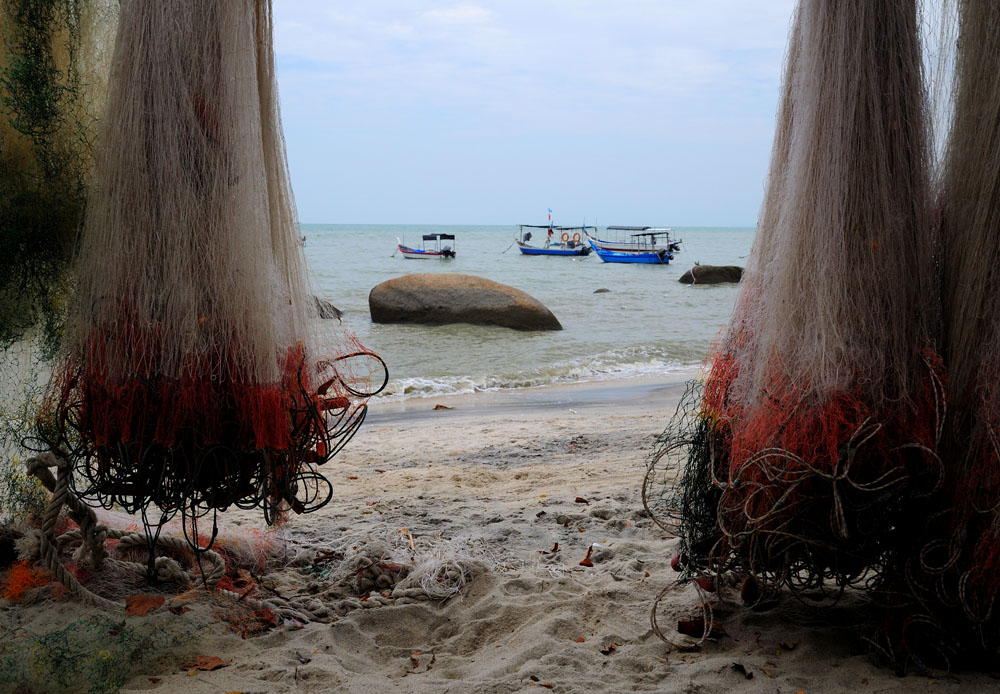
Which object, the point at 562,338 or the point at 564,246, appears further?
the point at 564,246

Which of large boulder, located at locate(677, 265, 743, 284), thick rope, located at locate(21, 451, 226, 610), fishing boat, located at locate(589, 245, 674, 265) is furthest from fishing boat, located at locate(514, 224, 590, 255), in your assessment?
thick rope, located at locate(21, 451, 226, 610)

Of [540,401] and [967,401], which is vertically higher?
[967,401]

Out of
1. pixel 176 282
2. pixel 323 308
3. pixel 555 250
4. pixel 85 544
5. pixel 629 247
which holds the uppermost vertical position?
pixel 629 247

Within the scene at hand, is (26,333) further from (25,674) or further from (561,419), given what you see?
(561,419)

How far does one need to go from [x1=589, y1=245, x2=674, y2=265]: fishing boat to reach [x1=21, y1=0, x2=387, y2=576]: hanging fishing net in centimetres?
4035

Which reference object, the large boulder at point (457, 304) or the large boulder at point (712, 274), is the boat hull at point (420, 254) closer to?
the large boulder at point (712, 274)

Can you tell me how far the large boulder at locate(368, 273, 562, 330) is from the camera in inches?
663

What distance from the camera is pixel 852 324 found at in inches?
108

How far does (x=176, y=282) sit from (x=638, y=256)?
136 ft

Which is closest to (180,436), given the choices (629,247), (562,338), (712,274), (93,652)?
(93,652)

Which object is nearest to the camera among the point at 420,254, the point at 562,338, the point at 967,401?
the point at 967,401

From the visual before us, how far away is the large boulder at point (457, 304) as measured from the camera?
55.3 ft

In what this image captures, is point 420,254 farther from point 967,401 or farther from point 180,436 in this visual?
point 967,401

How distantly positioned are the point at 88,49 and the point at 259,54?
2.98ft
